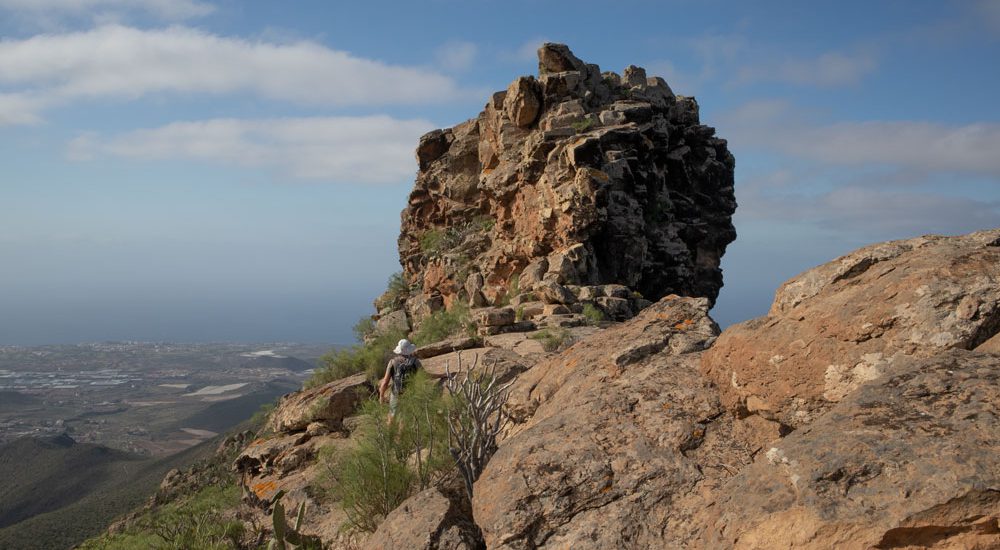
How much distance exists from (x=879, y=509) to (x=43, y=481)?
63.9m

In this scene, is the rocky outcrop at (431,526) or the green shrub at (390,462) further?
the green shrub at (390,462)

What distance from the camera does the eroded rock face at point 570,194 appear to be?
22.5 m

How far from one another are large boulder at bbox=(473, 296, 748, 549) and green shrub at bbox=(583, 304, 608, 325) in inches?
406

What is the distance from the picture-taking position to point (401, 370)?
11.8 meters

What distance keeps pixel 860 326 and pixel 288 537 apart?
773cm

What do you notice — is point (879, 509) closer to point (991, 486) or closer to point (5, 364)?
point (991, 486)

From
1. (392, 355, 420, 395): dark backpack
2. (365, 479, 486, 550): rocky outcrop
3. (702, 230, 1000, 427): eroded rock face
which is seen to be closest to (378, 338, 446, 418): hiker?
(392, 355, 420, 395): dark backpack

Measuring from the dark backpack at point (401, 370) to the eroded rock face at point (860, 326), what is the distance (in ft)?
21.8

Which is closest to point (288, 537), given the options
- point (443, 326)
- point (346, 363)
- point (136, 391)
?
point (346, 363)

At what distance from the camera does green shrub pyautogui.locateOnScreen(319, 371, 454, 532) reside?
26.0ft

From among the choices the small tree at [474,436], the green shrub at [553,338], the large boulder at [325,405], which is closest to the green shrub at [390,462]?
the small tree at [474,436]

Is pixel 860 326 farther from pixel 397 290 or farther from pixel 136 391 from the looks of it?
pixel 136 391

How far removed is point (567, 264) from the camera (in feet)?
69.8

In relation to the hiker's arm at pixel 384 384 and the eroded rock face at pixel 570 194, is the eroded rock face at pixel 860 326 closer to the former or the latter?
the hiker's arm at pixel 384 384
